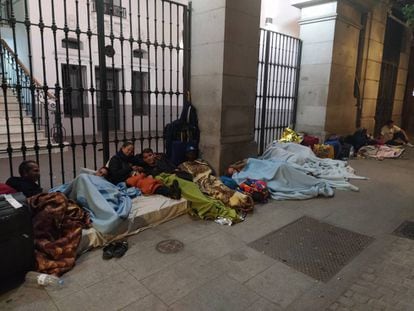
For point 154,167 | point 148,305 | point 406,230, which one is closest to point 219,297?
point 148,305

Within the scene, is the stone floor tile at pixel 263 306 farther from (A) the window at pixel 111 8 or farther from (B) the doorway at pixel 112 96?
(A) the window at pixel 111 8

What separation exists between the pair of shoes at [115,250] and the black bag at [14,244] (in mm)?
638

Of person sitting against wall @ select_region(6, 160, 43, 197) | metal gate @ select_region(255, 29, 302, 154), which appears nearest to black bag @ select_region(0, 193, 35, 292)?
person sitting against wall @ select_region(6, 160, 43, 197)

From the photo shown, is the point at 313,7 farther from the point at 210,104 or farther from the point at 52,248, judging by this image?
the point at 52,248

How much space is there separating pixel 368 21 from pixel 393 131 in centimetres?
355

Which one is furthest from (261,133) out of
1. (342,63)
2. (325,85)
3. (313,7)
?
(313,7)

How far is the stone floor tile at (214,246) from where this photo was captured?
10.4 ft

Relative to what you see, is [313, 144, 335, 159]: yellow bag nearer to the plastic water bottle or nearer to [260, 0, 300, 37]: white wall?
[260, 0, 300, 37]: white wall

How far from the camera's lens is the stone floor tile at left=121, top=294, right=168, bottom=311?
234 centimetres

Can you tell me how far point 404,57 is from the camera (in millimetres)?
12008

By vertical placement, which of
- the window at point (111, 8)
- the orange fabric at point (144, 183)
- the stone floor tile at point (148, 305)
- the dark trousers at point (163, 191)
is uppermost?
the window at point (111, 8)

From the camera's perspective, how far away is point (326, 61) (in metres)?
8.06

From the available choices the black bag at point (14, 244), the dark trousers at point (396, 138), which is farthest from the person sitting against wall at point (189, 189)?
the dark trousers at point (396, 138)

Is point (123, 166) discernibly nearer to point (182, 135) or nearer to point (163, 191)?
point (163, 191)
